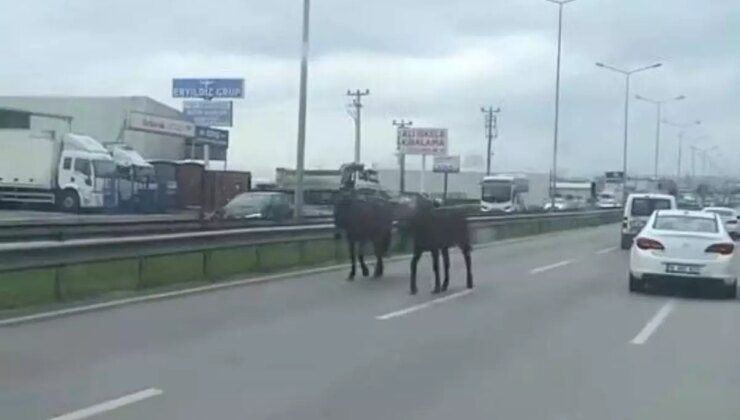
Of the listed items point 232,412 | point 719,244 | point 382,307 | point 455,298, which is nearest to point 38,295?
point 382,307

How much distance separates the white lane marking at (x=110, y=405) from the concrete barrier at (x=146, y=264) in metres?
6.25

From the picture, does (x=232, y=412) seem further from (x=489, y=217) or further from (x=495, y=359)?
(x=489, y=217)

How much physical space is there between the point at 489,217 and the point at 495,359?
3260cm

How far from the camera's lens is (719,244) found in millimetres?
21453

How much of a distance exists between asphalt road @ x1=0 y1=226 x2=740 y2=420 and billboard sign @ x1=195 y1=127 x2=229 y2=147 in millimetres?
36940

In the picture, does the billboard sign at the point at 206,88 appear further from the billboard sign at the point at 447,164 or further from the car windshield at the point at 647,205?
the billboard sign at the point at 447,164

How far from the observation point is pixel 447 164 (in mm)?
108750

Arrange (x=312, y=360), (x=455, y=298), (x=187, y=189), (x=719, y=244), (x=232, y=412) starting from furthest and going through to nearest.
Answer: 1. (x=187, y=189)
2. (x=719, y=244)
3. (x=455, y=298)
4. (x=312, y=360)
5. (x=232, y=412)

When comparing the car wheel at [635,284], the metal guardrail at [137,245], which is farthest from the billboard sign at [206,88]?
the car wheel at [635,284]

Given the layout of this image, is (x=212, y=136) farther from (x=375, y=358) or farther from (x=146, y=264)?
(x=375, y=358)

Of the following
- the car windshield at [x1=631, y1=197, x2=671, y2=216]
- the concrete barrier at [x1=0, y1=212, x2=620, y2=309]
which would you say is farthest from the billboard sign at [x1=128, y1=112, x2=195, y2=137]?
the concrete barrier at [x1=0, y1=212, x2=620, y2=309]

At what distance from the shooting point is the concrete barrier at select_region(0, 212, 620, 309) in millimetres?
17000

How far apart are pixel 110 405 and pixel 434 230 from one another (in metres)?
11.8

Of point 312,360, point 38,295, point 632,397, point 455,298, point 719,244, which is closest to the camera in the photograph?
point 632,397
